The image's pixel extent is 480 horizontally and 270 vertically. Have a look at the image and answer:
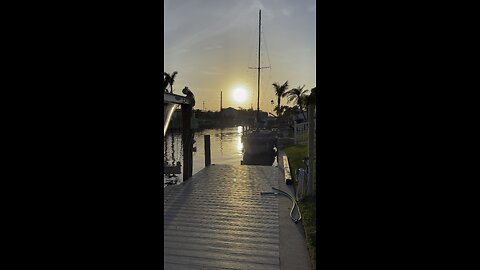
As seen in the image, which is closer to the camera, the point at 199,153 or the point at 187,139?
the point at 187,139

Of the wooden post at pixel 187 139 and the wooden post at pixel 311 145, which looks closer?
the wooden post at pixel 311 145

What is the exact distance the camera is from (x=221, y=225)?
5.21 metres

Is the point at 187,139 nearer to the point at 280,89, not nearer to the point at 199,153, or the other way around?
the point at 199,153

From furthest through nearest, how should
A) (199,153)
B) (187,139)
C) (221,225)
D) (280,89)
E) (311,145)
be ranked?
(280,89), (199,153), (187,139), (311,145), (221,225)

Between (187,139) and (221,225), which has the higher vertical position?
(187,139)

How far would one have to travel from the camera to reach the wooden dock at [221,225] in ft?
12.8

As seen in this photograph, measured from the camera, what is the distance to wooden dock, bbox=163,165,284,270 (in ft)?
12.8

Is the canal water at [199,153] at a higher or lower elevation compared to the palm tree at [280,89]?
lower

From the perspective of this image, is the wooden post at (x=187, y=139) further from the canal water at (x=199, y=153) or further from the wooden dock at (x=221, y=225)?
the canal water at (x=199, y=153)

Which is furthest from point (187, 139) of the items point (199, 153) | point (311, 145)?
point (199, 153)

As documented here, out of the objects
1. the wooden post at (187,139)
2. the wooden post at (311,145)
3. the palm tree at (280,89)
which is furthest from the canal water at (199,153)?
the palm tree at (280,89)
